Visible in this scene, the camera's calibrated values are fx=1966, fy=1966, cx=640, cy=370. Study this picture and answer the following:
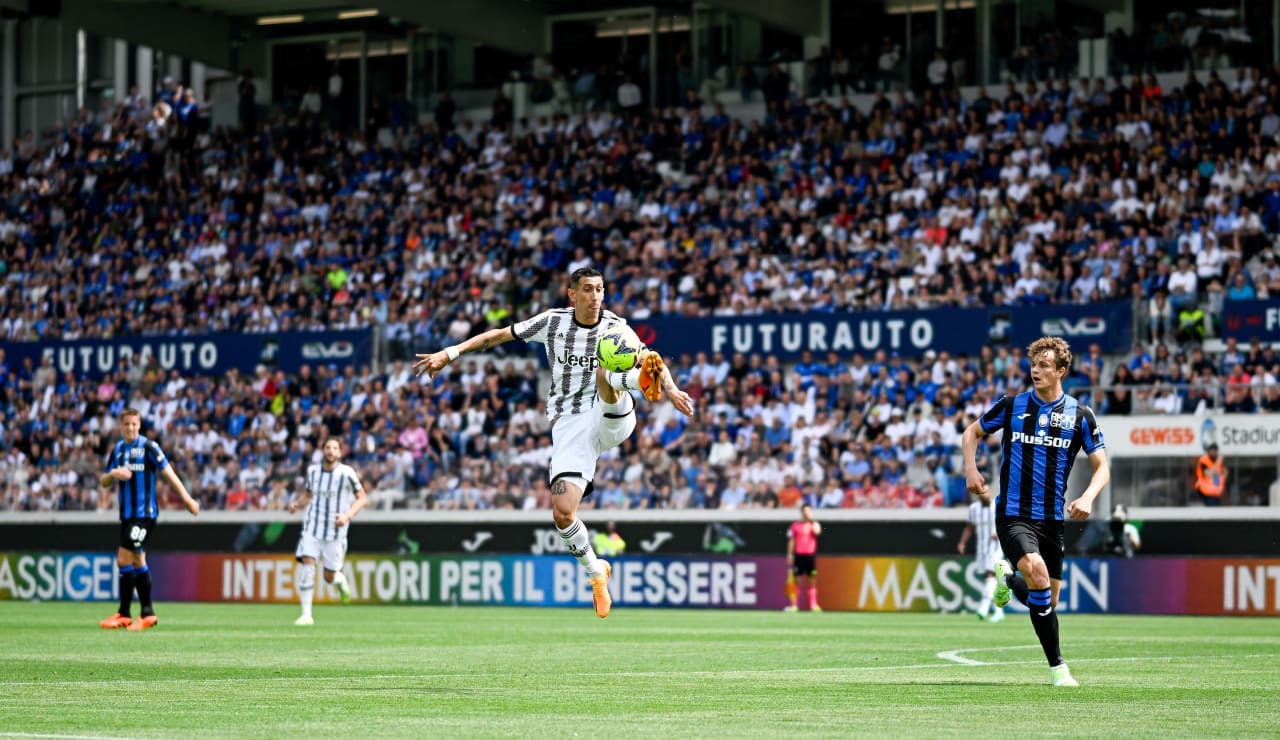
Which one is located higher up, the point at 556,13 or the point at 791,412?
the point at 556,13

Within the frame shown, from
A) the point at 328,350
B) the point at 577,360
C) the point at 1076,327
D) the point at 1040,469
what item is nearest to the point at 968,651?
the point at 1040,469

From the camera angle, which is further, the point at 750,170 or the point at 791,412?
the point at 750,170

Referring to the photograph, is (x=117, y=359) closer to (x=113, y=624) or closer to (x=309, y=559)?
(x=309, y=559)

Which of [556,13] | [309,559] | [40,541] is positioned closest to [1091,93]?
[556,13]

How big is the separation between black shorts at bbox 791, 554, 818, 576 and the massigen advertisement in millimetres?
992

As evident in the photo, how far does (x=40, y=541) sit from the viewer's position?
124ft

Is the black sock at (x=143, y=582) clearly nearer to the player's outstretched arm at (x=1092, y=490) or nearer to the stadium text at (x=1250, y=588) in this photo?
the player's outstretched arm at (x=1092, y=490)

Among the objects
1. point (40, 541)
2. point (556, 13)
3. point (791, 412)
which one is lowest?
point (40, 541)

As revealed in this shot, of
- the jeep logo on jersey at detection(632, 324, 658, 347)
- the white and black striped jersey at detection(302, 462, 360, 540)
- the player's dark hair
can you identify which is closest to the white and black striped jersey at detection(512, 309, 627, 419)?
the player's dark hair

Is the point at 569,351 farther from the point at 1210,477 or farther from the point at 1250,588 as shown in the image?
the point at 1210,477

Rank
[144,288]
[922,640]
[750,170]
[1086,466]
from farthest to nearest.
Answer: [144,288] < [750,170] < [1086,466] < [922,640]

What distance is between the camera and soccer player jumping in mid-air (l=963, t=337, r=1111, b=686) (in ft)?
40.3

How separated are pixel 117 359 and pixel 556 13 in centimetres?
1383

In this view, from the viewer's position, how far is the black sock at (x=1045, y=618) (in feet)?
40.4
